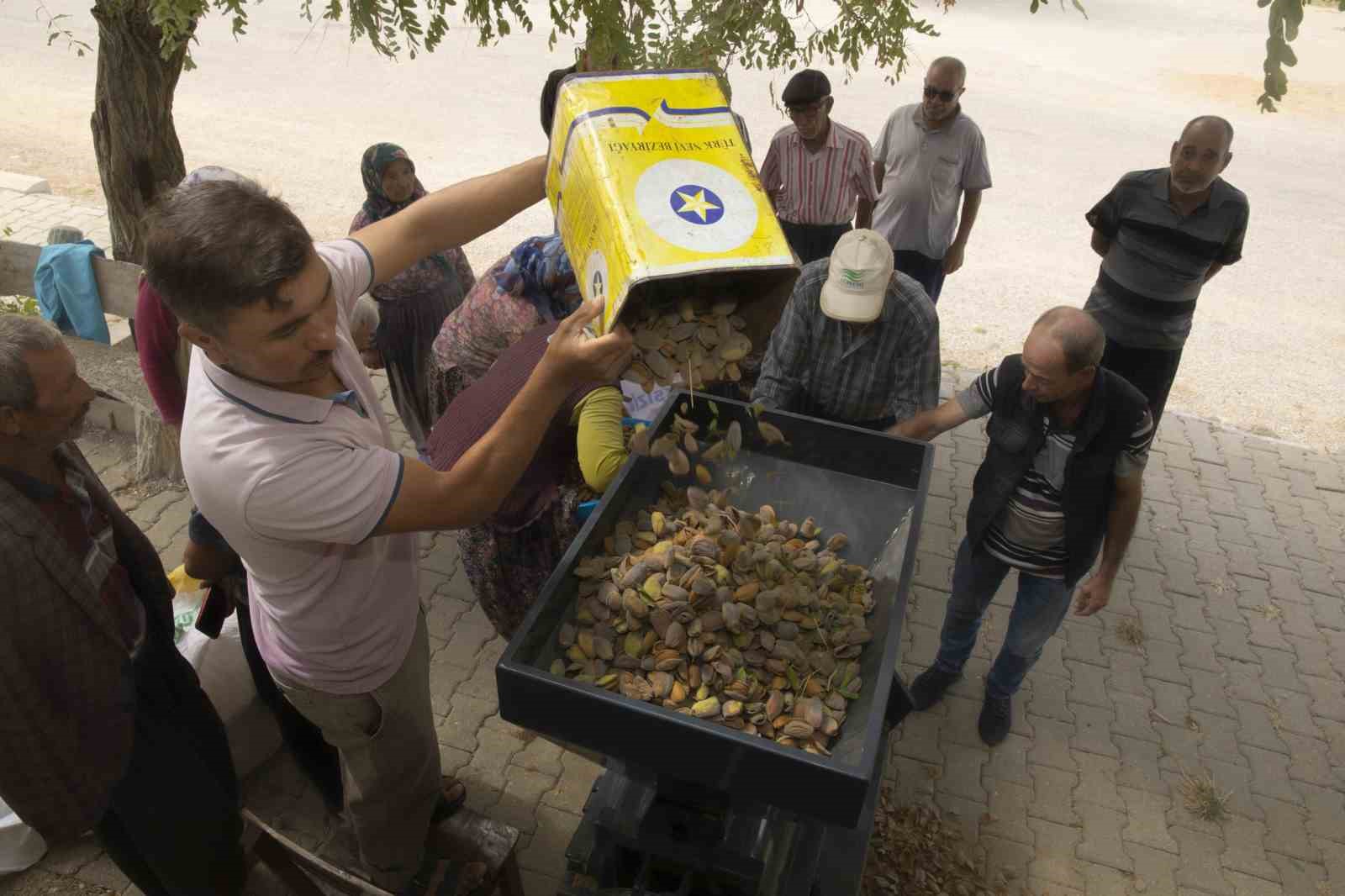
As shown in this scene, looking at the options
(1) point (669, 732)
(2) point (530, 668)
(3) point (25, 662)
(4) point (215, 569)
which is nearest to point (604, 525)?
(2) point (530, 668)

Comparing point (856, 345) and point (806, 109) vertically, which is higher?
point (806, 109)

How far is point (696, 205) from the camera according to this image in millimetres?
1856

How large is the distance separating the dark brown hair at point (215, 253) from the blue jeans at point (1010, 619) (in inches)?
102

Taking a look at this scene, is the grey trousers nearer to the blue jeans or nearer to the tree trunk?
the blue jeans

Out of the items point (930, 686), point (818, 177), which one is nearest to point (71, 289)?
point (818, 177)

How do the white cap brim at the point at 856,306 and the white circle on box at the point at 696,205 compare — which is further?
the white cap brim at the point at 856,306

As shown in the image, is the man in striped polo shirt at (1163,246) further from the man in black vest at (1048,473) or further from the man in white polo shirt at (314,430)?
the man in white polo shirt at (314,430)

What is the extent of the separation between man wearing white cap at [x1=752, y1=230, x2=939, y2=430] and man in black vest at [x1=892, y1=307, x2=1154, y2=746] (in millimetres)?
252

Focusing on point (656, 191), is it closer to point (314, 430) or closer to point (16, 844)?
point (314, 430)

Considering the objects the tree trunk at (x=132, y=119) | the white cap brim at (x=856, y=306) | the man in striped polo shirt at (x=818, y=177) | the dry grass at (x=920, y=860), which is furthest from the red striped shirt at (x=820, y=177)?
the dry grass at (x=920, y=860)

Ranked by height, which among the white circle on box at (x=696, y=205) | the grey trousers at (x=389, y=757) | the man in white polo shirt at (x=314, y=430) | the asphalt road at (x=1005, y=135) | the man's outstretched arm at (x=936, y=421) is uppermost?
the white circle on box at (x=696, y=205)

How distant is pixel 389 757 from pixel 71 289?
317cm

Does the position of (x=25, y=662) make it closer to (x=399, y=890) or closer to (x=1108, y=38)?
(x=399, y=890)

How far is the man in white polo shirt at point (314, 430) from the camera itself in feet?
5.30
